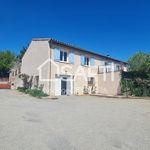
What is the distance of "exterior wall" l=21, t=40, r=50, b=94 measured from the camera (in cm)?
2173

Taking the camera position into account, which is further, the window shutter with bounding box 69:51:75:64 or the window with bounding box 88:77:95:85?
the window with bounding box 88:77:95:85

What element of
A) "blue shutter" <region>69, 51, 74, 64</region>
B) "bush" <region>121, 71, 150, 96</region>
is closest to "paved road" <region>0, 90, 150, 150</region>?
"bush" <region>121, 71, 150, 96</region>

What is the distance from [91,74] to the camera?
2730 centimetres

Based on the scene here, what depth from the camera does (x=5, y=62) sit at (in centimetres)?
5138

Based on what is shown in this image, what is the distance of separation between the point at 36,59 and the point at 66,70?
3.73 m

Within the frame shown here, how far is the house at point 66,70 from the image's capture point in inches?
858

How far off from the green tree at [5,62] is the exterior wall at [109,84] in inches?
1057

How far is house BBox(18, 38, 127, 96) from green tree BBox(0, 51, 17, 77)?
84.1ft

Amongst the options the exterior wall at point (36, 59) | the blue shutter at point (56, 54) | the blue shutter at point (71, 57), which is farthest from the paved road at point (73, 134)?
the blue shutter at point (71, 57)

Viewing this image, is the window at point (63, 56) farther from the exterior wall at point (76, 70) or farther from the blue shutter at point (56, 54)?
the blue shutter at point (56, 54)

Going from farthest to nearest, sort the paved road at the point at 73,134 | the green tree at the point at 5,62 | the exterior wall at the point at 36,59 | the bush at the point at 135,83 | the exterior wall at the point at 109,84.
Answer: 1. the green tree at the point at 5,62
2. the exterior wall at the point at 109,84
3. the exterior wall at the point at 36,59
4. the bush at the point at 135,83
5. the paved road at the point at 73,134

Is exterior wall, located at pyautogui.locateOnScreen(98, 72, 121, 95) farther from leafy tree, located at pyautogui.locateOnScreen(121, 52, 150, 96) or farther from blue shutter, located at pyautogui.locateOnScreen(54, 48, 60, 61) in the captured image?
blue shutter, located at pyautogui.locateOnScreen(54, 48, 60, 61)

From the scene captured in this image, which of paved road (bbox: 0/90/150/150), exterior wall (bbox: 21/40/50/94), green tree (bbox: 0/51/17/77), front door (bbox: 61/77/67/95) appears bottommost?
paved road (bbox: 0/90/150/150)

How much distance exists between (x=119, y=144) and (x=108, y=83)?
21.1 meters
